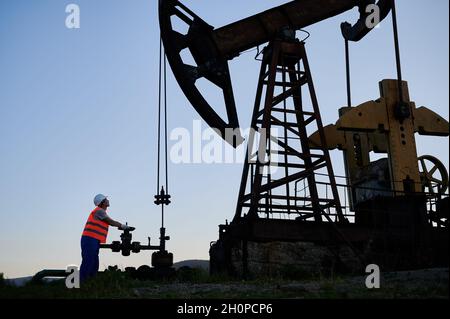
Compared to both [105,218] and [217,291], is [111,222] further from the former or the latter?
[217,291]

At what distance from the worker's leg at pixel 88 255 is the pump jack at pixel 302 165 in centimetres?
306

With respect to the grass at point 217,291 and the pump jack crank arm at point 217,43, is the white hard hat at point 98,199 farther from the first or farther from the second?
the pump jack crank arm at point 217,43

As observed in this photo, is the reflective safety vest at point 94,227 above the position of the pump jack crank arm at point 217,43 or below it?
below

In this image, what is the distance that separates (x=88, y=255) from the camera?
670 centimetres

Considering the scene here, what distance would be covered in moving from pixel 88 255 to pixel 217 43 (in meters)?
5.32

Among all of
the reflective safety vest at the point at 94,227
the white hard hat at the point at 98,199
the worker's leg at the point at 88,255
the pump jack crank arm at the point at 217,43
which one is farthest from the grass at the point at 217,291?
the pump jack crank arm at the point at 217,43

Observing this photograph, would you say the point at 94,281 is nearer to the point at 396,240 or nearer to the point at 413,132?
Result: the point at 396,240

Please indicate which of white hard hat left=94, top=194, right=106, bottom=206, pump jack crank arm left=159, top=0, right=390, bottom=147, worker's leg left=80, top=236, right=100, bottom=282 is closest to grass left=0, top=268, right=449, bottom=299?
worker's leg left=80, top=236, right=100, bottom=282

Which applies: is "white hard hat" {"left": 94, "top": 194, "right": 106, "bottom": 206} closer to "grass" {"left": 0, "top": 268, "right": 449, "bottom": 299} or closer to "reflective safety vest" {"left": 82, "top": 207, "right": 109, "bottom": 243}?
"reflective safety vest" {"left": 82, "top": 207, "right": 109, "bottom": 243}

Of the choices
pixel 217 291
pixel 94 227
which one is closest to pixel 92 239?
pixel 94 227

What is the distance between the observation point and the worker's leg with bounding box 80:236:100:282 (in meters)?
6.68

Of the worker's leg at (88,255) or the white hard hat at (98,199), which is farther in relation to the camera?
the white hard hat at (98,199)

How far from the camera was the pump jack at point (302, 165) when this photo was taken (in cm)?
924
